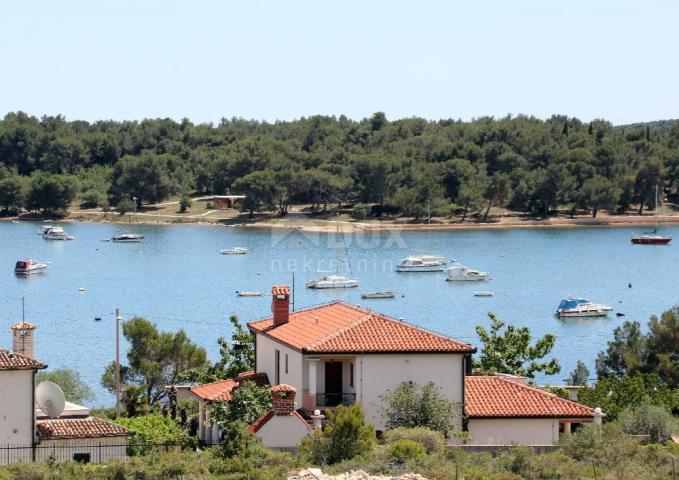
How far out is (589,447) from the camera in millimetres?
23812

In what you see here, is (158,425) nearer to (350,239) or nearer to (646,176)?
(350,239)

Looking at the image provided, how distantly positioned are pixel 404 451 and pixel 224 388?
7748mm

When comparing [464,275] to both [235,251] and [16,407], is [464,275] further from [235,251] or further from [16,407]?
[16,407]

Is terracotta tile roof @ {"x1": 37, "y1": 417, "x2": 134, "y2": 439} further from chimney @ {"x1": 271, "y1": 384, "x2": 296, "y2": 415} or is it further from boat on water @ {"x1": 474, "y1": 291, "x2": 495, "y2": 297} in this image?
boat on water @ {"x1": 474, "y1": 291, "x2": 495, "y2": 297}

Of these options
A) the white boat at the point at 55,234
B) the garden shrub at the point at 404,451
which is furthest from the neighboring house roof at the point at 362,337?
the white boat at the point at 55,234

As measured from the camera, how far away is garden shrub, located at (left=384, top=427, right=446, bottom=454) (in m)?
24.0

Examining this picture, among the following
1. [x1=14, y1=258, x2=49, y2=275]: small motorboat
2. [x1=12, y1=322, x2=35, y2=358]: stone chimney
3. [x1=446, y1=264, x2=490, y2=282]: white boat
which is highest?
[x1=12, y1=322, x2=35, y2=358]: stone chimney

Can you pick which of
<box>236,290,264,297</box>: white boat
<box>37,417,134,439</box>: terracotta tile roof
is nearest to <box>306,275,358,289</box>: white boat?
<box>236,290,264,297</box>: white boat

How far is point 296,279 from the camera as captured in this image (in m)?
107

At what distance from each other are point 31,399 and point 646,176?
434 feet

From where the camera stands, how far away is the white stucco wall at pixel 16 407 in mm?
25562

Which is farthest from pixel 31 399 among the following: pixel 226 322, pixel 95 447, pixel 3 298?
pixel 3 298

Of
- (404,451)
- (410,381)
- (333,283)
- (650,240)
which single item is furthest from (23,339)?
(650,240)

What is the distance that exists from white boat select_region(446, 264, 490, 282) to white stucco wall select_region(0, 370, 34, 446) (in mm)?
79340
